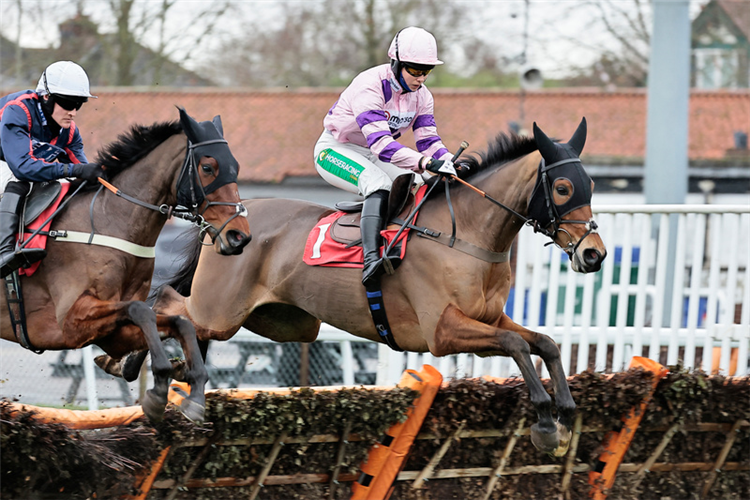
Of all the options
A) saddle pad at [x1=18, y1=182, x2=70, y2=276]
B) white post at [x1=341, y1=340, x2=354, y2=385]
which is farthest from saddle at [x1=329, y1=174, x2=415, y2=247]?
white post at [x1=341, y1=340, x2=354, y2=385]

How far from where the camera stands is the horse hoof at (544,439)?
427 cm

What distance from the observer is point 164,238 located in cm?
1115

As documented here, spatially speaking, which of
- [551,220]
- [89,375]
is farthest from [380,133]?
[89,375]

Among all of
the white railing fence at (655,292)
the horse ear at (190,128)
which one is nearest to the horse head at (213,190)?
the horse ear at (190,128)

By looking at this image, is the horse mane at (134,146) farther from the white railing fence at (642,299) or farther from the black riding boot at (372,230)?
the white railing fence at (642,299)

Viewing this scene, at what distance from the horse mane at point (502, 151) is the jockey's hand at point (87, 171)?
200cm

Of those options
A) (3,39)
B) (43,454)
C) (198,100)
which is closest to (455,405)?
(43,454)

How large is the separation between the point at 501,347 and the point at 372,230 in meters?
0.99

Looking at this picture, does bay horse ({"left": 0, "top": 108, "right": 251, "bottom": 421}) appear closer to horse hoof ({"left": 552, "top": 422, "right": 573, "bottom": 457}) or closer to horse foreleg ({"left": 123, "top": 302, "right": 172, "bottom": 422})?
horse foreleg ({"left": 123, "top": 302, "right": 172, "bottom": 422})

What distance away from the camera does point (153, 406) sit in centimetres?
388

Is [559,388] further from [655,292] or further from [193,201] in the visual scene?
[655,292]

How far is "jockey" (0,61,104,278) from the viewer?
4.19 m

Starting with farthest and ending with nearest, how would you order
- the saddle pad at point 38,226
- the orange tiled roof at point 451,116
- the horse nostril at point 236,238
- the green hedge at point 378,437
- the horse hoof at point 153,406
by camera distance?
1. the orange tiled roof at point 451,116
2. the saddle pad at point 38,226
3. the horse nostril at point 236,238
4. the horse hoof at point 153,406
5. the green hedge at point 378,437

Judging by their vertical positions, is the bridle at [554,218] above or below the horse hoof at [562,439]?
above
